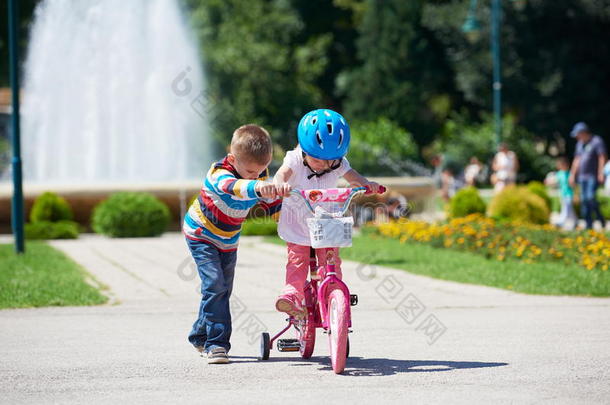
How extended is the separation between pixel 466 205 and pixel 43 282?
1206cm

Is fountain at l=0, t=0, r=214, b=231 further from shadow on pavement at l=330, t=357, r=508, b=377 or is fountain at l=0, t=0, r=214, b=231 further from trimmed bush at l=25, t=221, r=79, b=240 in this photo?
shadow on pavement at l=330, t=357, r=508, b=377

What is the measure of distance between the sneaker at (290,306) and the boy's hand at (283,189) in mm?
757

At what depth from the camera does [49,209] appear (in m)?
19.7

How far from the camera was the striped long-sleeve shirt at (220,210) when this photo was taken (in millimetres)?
6473

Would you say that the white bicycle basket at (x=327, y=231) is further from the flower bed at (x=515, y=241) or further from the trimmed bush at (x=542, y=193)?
the trimmed bush at (x=542, y=193)

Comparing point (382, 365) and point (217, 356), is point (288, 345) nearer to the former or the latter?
point (217, 356)

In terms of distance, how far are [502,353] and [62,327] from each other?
337 cm

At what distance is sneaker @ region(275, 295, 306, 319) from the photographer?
634 centimetres

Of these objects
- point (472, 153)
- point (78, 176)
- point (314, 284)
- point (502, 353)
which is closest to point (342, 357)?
point (314, 284)

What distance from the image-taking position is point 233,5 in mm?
50969

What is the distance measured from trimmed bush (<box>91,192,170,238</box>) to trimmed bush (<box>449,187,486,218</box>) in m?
5.92

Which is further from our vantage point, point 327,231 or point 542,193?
point 542,193

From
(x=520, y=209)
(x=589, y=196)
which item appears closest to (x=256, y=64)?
(x=520, y=209)

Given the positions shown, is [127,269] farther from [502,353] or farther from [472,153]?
[472,153]
